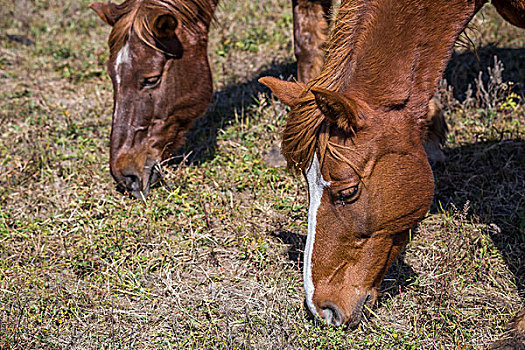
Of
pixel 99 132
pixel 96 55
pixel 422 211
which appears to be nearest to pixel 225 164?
pixel 99 132

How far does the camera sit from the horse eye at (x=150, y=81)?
4176 millimetres

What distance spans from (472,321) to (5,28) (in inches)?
279

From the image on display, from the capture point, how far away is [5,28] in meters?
7.38

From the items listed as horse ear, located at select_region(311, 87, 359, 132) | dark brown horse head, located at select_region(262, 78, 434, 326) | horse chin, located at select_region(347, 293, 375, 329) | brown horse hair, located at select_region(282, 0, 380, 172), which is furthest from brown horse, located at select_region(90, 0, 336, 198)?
horse chin, located at select_region(347, 293, 375, 329)

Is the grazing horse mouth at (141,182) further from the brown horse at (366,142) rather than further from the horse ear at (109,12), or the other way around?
the brown horse at (366,142)

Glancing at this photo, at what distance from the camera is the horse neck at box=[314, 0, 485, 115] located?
2.70 meters

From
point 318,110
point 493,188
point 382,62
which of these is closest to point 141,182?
point 318,110

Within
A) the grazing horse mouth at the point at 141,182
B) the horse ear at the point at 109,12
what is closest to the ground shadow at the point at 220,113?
the grazing horse mouth at the point at 141,182

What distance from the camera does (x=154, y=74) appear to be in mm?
4160

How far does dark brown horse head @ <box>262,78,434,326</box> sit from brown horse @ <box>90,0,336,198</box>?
5.25 ft

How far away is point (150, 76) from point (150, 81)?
0.15 ft

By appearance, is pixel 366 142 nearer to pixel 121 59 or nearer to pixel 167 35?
pixel 167 35

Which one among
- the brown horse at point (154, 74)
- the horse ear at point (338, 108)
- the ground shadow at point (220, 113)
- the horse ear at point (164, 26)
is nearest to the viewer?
the horse ear at point (338, 108)

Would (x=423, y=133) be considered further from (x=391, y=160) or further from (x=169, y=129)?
(x=169, y=129)
